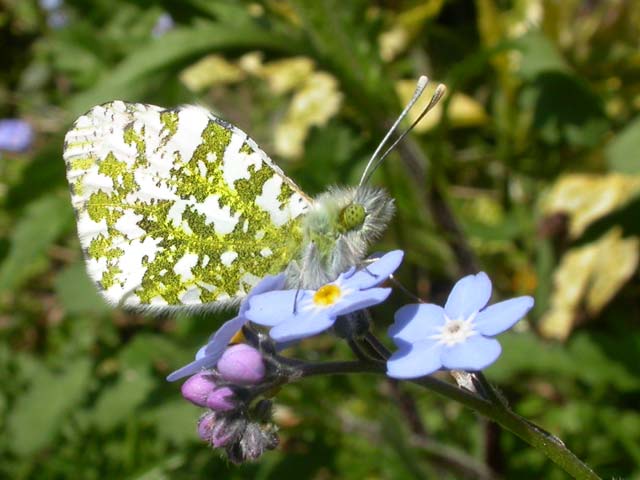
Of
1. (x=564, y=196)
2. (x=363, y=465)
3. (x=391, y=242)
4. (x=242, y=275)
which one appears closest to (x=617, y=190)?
(x=564, y=196)

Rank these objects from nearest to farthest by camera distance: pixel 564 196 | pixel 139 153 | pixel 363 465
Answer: pixel 139 153, pixel 363 465, pixel 564 196

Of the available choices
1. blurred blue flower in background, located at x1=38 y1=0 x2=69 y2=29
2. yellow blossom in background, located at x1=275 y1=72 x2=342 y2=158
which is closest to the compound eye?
yellow blossom in background, located at x1=275 y1=72 x2=342 y2=158

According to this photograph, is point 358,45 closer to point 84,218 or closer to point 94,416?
point 84,218

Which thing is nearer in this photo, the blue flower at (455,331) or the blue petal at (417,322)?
the blue flower at (455,331)

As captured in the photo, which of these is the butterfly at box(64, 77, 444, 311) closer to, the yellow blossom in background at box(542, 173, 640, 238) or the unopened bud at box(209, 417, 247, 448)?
the unopened bud at box(209, 417, 247, 448)

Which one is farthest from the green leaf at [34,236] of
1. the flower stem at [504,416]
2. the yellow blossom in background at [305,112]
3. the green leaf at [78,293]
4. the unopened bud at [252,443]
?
the flower stem at [504,416]

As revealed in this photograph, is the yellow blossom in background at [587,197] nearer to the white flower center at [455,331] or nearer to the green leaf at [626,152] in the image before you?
the green leaf at [626,152]
